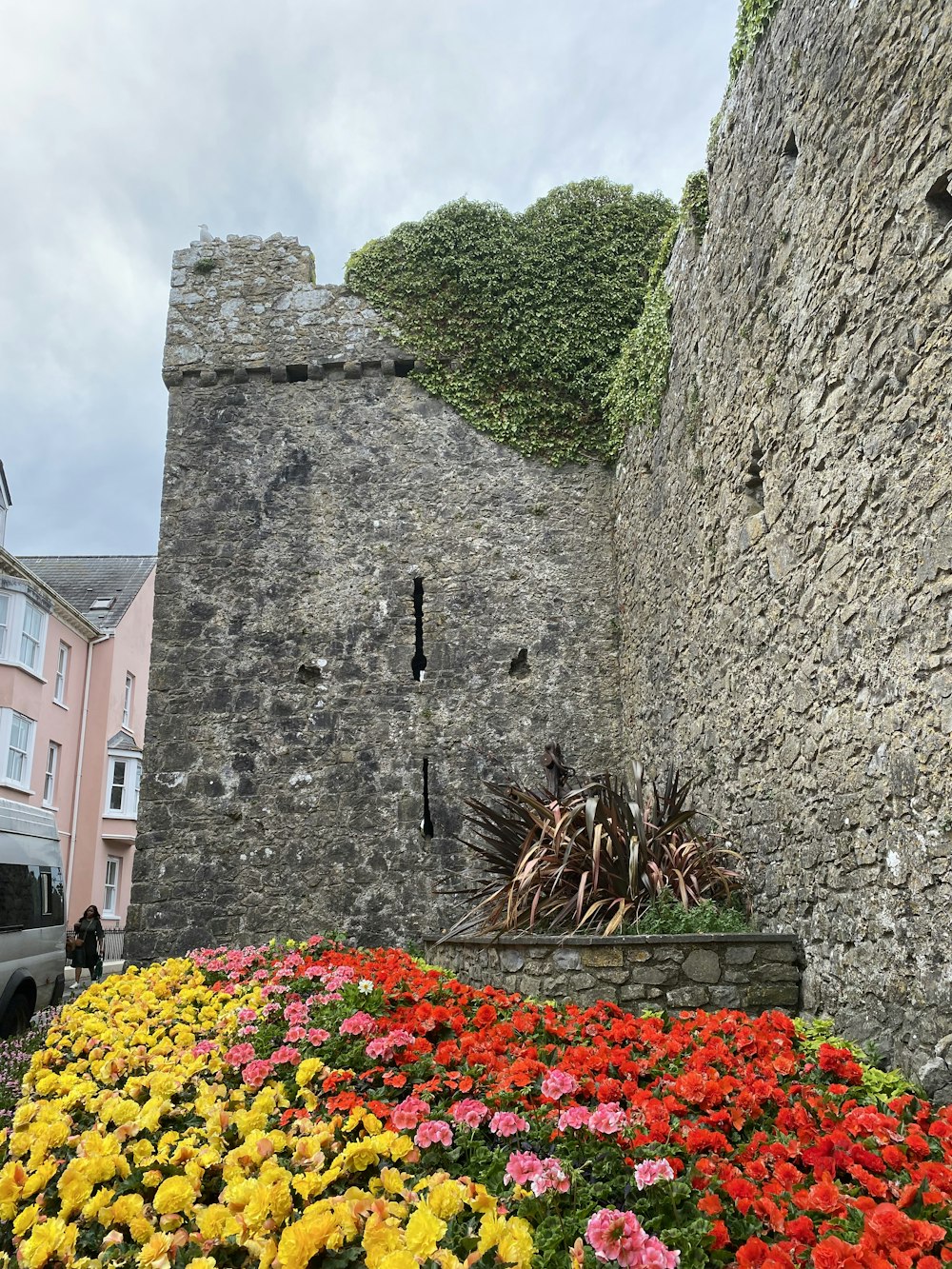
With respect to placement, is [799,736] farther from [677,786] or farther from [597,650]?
[597,650]

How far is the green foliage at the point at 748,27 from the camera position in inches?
204

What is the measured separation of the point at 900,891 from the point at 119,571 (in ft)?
76.1

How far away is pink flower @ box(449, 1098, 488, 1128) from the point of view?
2.66 metres

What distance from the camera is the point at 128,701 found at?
73.9ft

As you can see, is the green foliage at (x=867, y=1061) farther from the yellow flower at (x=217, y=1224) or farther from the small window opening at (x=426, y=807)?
the small window opening at (x=426, y=807)

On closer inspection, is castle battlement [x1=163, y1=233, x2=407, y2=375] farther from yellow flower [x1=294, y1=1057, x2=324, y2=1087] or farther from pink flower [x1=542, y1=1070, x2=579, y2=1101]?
pink flower [x1=542, y1=1070, x2=579, y2=1101]

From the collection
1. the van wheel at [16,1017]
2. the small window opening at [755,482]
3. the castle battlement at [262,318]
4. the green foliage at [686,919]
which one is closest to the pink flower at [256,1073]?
the green foliage at [686,919]

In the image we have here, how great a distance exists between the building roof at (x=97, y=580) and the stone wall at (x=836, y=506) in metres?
18.5

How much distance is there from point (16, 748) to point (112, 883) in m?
4.92

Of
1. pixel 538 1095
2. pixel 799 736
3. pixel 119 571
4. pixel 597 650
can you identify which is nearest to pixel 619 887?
pixel 799 736

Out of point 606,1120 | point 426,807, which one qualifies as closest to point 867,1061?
point 606,1120

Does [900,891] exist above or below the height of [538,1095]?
above

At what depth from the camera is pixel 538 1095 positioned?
3000 millimetres

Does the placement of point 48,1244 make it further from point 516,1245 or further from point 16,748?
point 16,748
